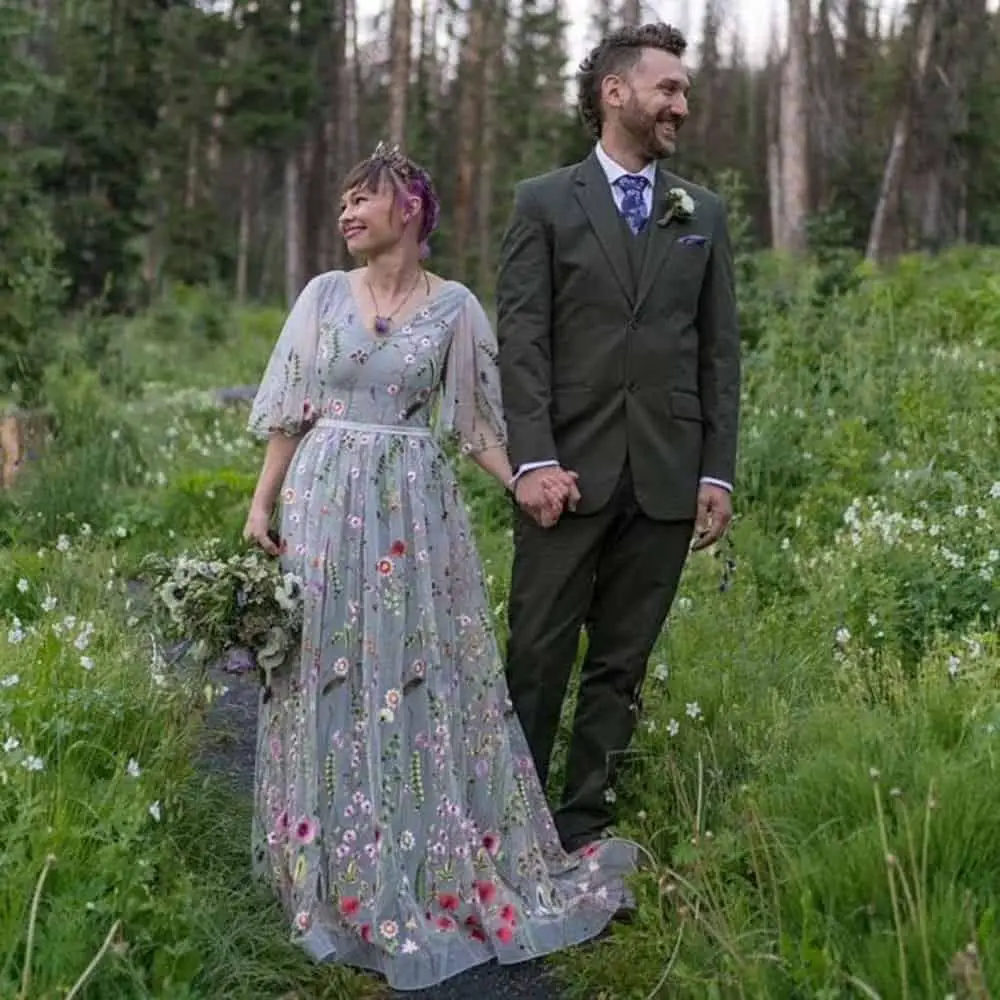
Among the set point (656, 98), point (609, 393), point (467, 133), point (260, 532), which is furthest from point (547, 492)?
point (467, 133)

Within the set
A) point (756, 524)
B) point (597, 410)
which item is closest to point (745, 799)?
point (597, 410)

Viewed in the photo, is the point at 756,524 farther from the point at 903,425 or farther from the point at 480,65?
the point at 480,65

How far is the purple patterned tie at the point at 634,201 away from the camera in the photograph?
3.76m

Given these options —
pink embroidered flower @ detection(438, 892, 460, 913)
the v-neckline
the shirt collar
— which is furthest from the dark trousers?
the shirt collar

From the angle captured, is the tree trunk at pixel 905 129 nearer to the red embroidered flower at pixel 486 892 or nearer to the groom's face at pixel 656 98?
the groom's face at pixel 656 98

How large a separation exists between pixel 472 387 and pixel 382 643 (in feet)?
2.47

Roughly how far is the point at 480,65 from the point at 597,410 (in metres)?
28.9

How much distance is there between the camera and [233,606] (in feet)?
11.7

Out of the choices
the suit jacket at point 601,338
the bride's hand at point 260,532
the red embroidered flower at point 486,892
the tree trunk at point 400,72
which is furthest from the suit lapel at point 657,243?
the tree trunk at point 400,72

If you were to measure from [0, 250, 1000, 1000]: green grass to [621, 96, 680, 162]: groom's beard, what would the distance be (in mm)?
1569

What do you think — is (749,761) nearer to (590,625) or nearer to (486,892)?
(590,625)

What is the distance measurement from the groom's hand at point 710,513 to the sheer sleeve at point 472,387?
1.88 feet

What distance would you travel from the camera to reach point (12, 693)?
3.85m

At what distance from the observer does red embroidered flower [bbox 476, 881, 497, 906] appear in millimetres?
3707
